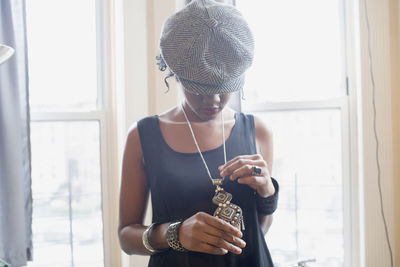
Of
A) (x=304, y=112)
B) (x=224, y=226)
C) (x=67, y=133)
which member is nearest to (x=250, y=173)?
(x=224, y=226)

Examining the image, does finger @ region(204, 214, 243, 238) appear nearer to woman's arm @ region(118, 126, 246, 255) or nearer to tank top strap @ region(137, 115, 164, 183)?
woman's arm @ region(118, 126, 246, 255)

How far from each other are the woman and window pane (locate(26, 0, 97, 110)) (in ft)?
3.95

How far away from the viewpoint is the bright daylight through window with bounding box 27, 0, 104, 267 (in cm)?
194

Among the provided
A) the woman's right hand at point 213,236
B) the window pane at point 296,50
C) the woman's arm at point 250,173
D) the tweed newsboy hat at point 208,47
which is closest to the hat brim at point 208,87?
the tweed newsboy hat at point 208,47

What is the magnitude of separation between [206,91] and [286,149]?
1.22 m

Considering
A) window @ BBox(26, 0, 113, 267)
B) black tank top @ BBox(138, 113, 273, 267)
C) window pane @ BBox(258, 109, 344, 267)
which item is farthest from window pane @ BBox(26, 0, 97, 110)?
black tank top @ BBox(138, 113, 273, 267)

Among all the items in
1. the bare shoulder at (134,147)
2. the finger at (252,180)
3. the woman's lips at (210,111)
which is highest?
the woman's lips at (210,111)

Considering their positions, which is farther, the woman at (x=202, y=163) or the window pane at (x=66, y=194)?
the window pane at (x=66, y=194)

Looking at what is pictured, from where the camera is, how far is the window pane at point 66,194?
1935 mm

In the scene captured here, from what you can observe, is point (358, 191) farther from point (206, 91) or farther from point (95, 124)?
point (95, 124)

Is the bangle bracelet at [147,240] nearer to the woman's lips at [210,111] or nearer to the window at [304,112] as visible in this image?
the woman's lips at [210,111]

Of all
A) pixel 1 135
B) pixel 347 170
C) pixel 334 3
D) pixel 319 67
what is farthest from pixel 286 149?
pixel 1 135

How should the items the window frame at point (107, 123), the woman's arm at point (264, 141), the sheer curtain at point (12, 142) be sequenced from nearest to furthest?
the woman's arm at point (264, 141)
the sheer curtain at point (12, 142)
the window frame at point (107, 123)

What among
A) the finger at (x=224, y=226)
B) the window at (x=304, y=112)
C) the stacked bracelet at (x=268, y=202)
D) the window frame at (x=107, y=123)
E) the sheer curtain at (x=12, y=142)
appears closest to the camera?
the finger at (x=224, y=226)
